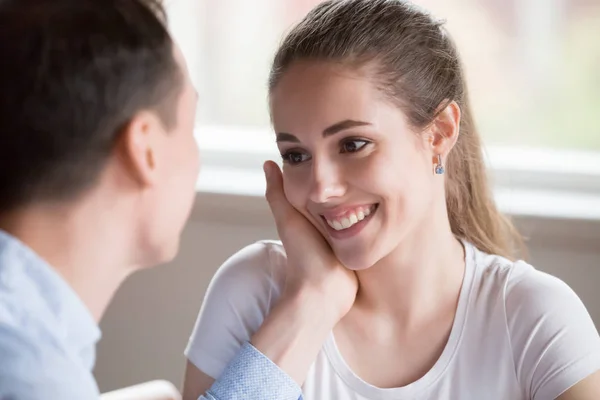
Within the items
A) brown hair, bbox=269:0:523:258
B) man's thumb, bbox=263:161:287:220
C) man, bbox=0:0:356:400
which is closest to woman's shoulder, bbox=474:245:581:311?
brown hair, bbox=269:0:523:258

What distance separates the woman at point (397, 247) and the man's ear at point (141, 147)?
44 centimetres

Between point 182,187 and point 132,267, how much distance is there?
11 cm

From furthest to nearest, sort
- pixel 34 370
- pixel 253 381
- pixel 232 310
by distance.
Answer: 1. pixel 232 310
2. pixel 253 381
3. pixel 34 370

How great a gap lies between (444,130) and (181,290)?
1.05 meters

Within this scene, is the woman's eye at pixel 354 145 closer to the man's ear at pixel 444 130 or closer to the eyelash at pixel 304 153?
the eyelash at pixel 304 153

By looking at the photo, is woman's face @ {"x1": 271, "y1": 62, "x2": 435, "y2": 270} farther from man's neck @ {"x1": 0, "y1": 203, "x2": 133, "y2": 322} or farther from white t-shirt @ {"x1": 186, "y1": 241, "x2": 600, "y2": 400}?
man's neck @ {"x1": 0, "y1": 203, "x2": 133, "y2": 322}

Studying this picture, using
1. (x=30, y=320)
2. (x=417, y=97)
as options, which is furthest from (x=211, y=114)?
(x=30, y=320)

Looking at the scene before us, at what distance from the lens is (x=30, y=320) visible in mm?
864

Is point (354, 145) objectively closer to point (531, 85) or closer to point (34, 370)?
point (34, 370)

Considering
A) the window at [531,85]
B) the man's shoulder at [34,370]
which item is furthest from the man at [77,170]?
the window at [531,85]

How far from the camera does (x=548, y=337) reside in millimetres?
1422

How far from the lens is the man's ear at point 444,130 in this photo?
145cm

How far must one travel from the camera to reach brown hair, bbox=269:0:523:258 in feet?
4.63

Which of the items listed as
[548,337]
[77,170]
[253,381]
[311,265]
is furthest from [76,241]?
[548,337]
